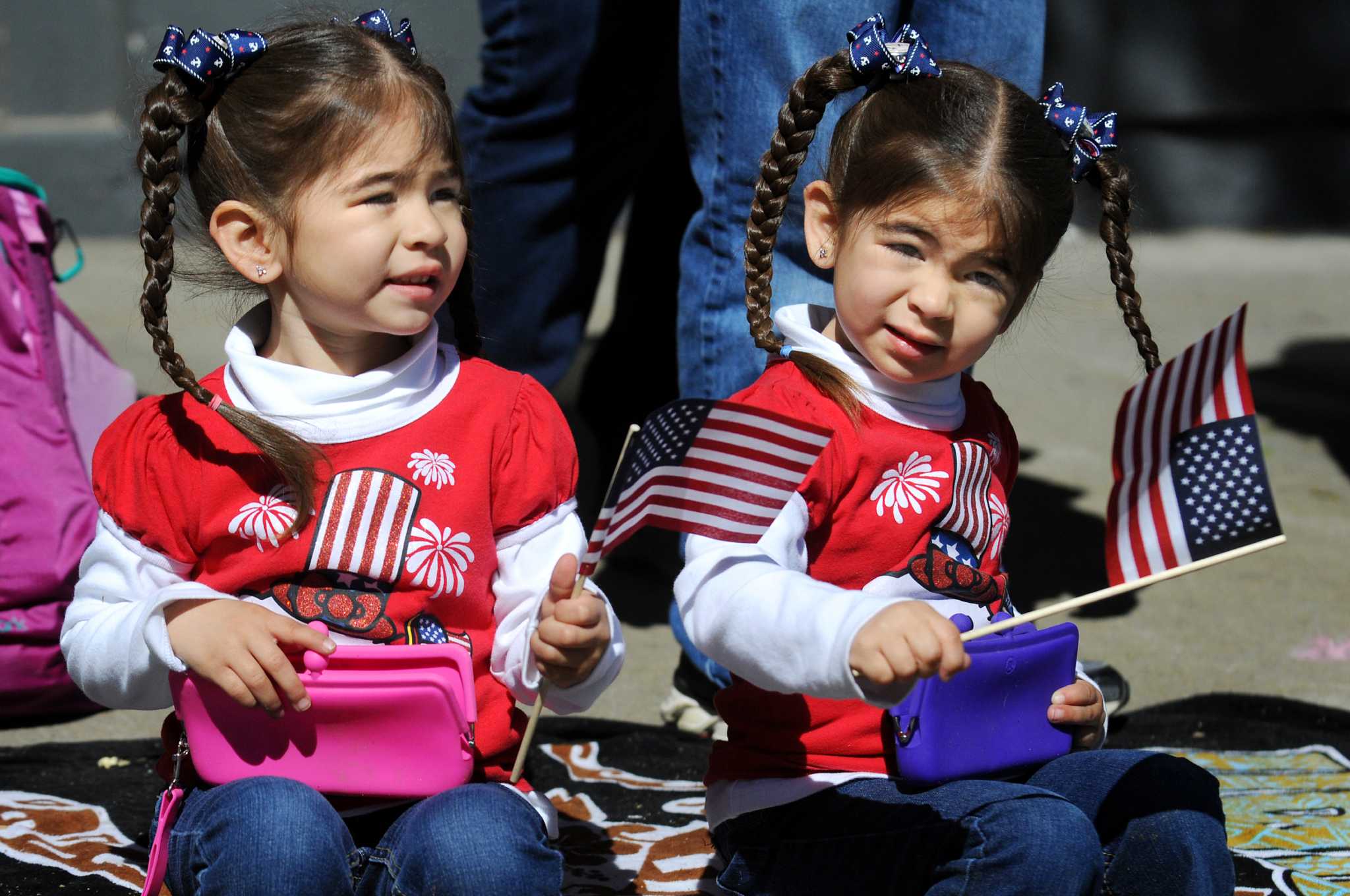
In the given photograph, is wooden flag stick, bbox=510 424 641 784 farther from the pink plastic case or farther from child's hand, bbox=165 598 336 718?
child's hand, bbox=165 598 336 718

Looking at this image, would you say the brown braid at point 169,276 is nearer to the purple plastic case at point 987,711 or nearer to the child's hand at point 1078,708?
the purple plastic case at point 987,711

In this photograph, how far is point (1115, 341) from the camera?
657 centimetres

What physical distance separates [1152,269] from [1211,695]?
548 centimetres

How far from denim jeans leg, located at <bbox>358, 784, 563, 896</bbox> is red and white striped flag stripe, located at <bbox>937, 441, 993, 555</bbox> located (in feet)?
2.16

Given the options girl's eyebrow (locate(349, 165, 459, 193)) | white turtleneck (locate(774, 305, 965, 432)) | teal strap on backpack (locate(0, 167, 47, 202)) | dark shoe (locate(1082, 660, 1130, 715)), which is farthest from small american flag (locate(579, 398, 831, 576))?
teal strap on backpack (locate(0, 167, 47, 202))

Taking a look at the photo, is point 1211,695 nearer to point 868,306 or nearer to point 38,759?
point 868,306

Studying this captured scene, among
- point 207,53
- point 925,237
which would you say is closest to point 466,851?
point 925,237

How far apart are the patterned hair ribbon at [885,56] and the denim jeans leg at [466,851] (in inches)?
41.2

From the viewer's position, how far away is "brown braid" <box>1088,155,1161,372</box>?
207 centimetres

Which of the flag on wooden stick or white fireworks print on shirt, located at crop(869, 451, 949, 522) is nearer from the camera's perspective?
the flag on wooden stick

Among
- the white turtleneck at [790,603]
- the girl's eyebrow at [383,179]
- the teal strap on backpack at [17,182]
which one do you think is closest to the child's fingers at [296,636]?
the white turtleneck at [790,603]

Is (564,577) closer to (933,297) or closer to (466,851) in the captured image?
(466,851)

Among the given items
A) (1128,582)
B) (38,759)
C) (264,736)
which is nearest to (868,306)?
(1128,582)

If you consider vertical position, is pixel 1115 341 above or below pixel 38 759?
above
